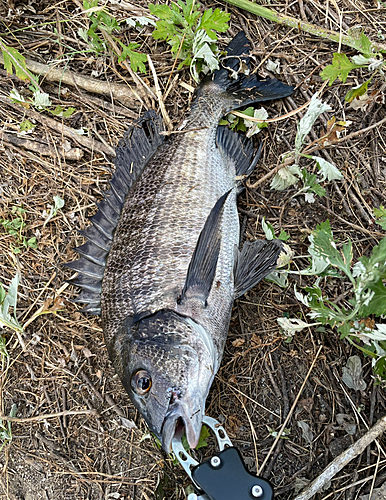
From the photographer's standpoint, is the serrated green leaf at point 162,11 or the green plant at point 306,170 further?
the serrated green leaf at point 162,11

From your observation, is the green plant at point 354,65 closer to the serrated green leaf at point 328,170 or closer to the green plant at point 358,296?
the serrated green leaf at point 328,170

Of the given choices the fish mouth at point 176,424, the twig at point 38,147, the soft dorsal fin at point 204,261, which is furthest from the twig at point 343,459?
the twig at point 38,147

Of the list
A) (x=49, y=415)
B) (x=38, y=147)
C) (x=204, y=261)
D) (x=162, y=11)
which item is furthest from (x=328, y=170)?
(x=49, y=415)

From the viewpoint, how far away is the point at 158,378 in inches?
101

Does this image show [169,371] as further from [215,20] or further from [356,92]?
[215,20]

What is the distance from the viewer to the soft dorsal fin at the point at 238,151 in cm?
338

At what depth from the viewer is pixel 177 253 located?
2.92 m

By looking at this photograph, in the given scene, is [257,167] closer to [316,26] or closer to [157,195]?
[157,195]

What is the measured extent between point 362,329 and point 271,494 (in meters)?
1.17

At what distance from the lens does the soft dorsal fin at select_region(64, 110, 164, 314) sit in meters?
3.15

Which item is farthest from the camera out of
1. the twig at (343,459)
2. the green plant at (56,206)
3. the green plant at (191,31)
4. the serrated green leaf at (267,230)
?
the green plant at (56,206)

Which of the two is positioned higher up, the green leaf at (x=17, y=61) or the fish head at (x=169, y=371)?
the green leaf at (x=17, y=61)

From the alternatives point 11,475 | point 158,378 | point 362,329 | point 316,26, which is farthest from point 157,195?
point 11,475

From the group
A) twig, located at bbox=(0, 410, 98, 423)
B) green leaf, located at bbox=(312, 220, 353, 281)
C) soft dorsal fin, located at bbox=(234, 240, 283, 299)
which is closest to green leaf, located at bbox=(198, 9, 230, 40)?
soft dorsal fin, located at bbox=(234, 240, 283, 299)
